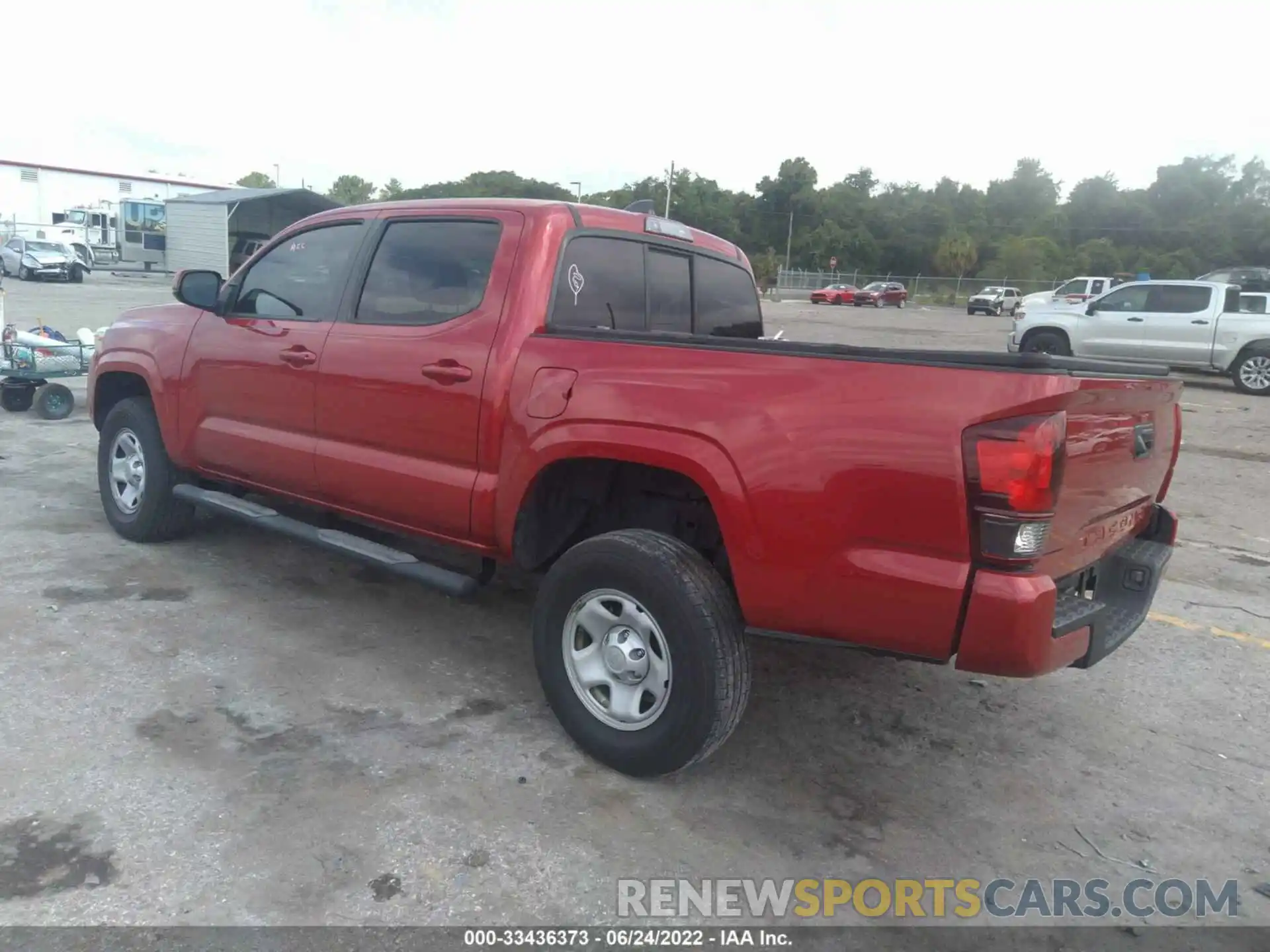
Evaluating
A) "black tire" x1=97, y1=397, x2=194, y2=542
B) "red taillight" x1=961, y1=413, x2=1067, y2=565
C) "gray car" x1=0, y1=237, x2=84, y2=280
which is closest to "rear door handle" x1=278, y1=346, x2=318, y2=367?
"black tire" x1=97, y1=397, x2=194, y2=542

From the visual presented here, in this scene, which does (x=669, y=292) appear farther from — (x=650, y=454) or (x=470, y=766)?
(x=470, y=766)

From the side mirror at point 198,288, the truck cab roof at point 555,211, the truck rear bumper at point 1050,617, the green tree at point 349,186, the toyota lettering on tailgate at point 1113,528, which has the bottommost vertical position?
the truck rear bumper at point 1050,617

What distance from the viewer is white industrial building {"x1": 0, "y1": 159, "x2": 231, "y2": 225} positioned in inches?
2226

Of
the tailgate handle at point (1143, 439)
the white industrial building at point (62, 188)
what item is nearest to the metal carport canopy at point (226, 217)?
the white industrial building at point (62, 188)

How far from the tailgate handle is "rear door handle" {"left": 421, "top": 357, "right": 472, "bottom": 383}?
2271 millimetres

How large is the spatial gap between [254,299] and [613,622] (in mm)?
2689

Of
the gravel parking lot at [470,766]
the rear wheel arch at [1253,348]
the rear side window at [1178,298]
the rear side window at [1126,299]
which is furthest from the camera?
the rear side window at [1126,299]

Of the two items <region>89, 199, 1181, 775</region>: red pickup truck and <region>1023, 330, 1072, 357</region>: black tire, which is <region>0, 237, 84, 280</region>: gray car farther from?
<region>89, 199, 1181, 775</region>: red pickup truck

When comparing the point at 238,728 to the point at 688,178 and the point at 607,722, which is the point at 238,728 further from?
the point at 688,178

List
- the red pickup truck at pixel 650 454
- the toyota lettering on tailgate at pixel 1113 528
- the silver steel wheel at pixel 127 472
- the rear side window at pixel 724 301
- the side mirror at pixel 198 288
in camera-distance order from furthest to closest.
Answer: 1. the silver steel wheel at pixel 127 472
2. the side mirror at pixel 198 288
3. the rear side window at pixel 724 301
4. the toyota lettering on tailgate at pixel 1113 528
5. the red pickup truck at pixel 650 454

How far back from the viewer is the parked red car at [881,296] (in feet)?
170

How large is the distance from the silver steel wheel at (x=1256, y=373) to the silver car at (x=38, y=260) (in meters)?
32.9

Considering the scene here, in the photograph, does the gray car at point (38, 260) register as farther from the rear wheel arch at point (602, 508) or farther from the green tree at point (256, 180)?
the green tree at point (256, 180)

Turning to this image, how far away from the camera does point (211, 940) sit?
7.80 ft
